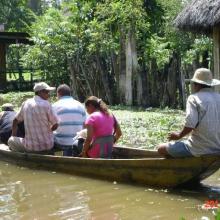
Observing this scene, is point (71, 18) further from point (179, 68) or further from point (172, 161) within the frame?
point (172, 161)

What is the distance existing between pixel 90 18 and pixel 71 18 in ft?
2.54

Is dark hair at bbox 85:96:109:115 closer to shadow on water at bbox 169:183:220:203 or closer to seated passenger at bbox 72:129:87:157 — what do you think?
seated passenger at bbox 72:129:87:157

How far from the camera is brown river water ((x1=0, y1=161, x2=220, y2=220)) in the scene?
6258 mm

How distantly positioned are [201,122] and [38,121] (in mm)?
3097

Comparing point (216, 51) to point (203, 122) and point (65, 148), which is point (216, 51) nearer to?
point (65, 148)

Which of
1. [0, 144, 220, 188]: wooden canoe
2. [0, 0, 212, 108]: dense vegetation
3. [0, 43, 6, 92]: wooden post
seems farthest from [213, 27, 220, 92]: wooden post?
[0, 43, 6, 92]: wooden post

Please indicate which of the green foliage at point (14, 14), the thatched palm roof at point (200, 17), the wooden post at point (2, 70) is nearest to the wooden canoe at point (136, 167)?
the thatched palm roof at point (200, 17)

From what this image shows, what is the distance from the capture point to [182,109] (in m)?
15.8

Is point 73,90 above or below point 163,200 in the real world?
above

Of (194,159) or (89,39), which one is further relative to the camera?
(89,39)

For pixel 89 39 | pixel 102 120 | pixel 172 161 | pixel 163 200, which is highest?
pixel 89 39

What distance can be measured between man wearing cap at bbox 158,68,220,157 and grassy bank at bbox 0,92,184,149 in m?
3.18

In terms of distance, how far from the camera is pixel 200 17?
513 inches

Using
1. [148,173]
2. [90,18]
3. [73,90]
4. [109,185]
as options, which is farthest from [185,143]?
[90,18]
